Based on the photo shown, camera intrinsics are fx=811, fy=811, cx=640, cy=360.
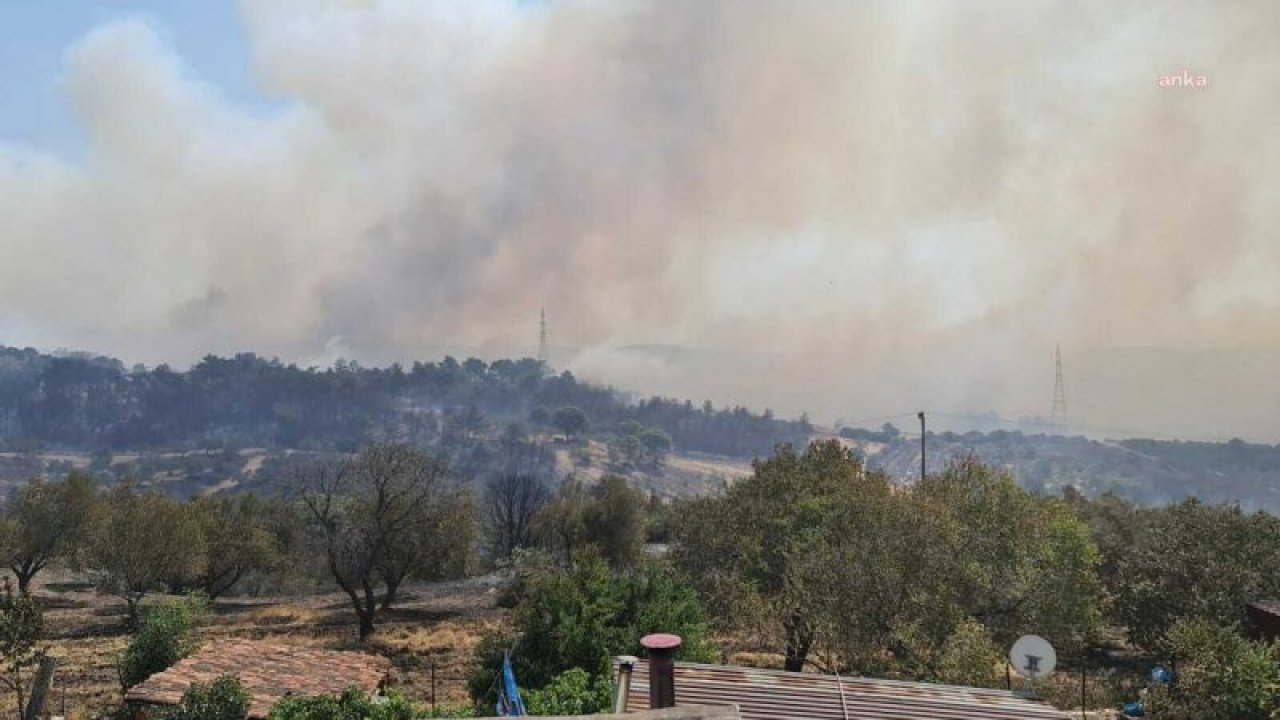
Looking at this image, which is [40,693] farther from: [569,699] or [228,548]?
[228,548]

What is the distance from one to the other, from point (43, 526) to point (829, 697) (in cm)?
7154

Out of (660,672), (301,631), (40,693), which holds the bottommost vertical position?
(301,631)

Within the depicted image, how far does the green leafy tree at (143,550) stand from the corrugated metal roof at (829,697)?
158ft

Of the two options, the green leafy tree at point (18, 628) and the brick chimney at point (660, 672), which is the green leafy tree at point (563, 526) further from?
the brick chimney at point (660, 672)

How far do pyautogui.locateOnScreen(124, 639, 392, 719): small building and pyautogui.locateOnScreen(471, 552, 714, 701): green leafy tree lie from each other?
4.91m

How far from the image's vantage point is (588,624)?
27000 millimetres

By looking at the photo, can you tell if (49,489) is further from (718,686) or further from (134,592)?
(718,686)

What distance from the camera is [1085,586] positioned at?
35031 mm

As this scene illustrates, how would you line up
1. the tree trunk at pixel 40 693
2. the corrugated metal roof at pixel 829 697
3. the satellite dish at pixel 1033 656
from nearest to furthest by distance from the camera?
1. the corrugated metal roof at pixel 829 697
2. the satellite dish at pixel 1033 656
3. the tree trunk at pixel 40 693

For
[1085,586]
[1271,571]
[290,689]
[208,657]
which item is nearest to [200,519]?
[208,657]

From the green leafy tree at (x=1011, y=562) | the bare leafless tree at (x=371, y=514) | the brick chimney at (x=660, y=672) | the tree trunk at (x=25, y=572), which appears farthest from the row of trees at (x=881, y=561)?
the tree trunk at (x=25, y=572)

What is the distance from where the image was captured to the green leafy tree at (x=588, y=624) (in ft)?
86.7

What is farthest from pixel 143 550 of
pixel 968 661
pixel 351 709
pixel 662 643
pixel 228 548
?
pixel 662 643

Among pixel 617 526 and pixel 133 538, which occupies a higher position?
pixel 133 538
